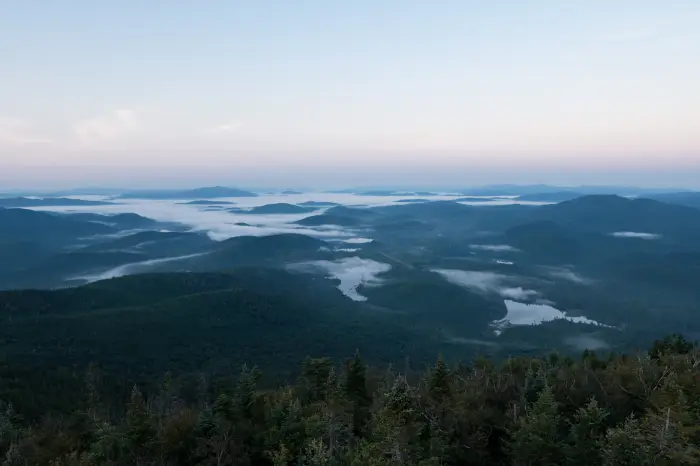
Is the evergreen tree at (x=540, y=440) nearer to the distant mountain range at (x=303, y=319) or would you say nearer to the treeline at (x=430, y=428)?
the treeline at (x=430, y=428)


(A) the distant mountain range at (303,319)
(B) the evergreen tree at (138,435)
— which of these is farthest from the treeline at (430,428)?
(A) the distant mountain range at (303,319)

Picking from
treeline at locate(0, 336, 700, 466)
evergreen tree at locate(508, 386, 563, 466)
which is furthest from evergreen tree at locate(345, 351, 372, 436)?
evergreen tree at locate(508, 386, 563, 466)

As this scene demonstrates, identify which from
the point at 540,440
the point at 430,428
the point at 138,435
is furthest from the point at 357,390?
the point at 540,440

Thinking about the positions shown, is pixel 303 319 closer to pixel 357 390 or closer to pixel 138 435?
pixel 357 390

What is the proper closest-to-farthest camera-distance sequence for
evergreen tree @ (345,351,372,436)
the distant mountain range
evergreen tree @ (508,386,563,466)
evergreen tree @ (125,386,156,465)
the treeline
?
the treeline
evergreen tree @ (508,386,563,466)
evergreen tree @ (125,386,156,465)
evergreen tree @ (345,351,372,436)
the distant mountain range

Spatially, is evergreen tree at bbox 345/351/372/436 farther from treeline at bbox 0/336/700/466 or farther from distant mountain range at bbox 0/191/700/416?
distant mountain range at bbox 0/191/700/416

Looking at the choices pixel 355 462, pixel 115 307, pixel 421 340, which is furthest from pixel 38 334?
pixel 355 462

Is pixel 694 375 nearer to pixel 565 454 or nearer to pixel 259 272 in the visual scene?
pixel 565 454

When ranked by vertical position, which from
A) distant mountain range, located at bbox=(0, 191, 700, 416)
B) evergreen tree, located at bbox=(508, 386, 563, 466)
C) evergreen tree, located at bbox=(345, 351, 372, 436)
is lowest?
distant mountain range, located at bbox=(0, 191, 700, 416)

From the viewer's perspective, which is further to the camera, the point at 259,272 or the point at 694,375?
the point at 259,272
